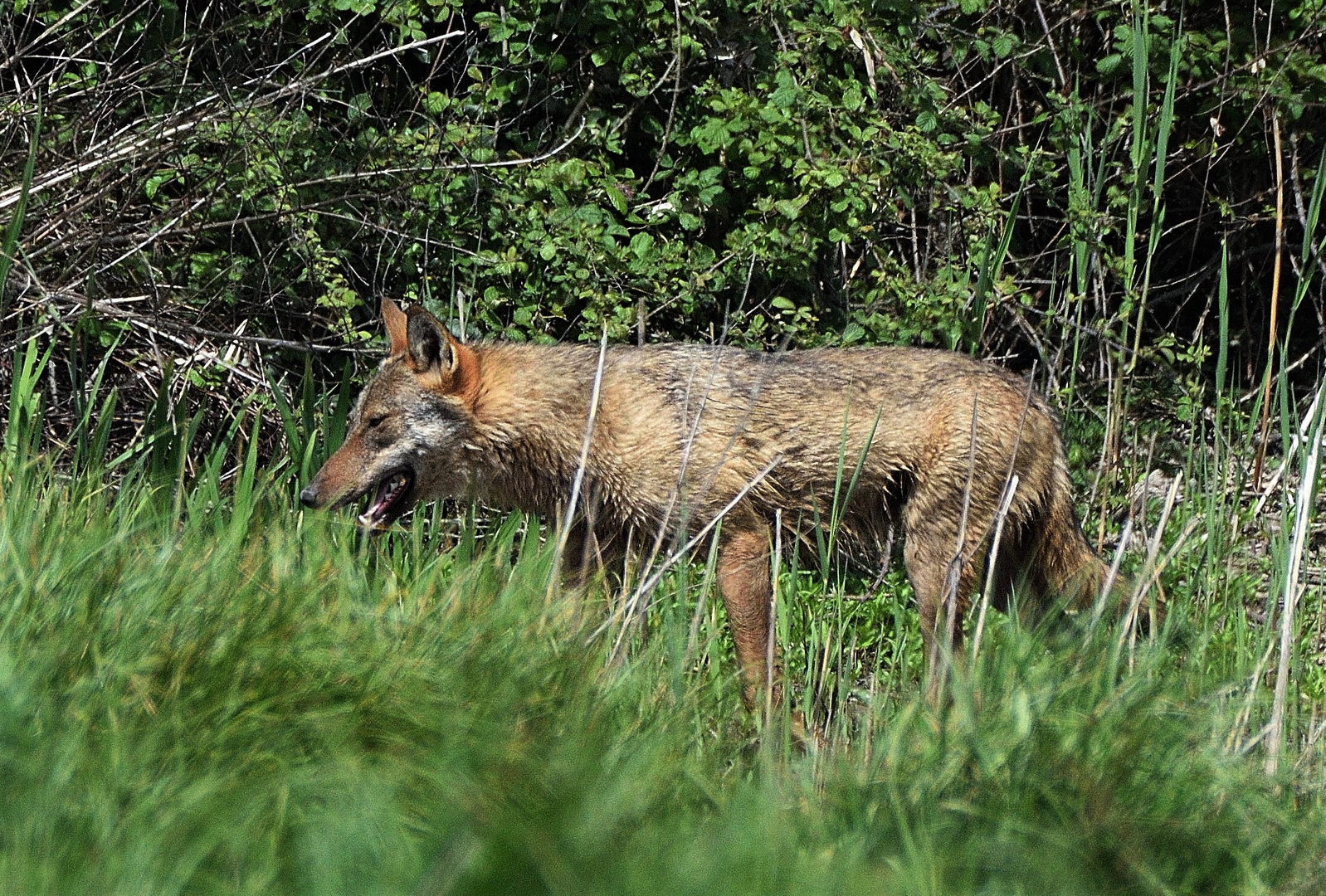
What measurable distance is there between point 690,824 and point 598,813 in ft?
0.86

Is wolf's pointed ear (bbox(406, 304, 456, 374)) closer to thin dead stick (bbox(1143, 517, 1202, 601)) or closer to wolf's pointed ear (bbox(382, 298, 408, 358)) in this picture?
wolf's pointed ear (bbox(382, 298, 408, 358))

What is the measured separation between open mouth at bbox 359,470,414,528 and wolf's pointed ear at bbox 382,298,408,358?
0.52m

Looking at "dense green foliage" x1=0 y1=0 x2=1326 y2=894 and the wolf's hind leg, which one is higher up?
"dense green foliage" x1=0 y1=0 x2=1326 y2=894

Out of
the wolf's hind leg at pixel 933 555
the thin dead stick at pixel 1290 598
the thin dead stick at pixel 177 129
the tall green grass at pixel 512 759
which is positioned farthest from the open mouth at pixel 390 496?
the thin dead stick at pixel 1290 598

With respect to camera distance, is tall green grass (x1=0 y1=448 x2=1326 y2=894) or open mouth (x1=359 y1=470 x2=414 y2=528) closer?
tall green grass (x1=0 y1=448 x2=1326 y2=894)

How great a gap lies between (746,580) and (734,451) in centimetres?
50

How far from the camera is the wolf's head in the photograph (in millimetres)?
5398

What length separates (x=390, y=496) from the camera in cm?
542

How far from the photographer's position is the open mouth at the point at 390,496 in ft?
17.6

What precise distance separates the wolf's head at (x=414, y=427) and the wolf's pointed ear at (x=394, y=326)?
0.31ft

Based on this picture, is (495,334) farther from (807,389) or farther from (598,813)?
(598,813)

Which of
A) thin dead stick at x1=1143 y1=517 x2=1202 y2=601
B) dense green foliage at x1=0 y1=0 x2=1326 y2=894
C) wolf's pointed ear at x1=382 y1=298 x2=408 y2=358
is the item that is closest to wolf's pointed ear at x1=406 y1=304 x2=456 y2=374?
wolf's pointed ear at x1=382 y1=298 x2=408 y2=358

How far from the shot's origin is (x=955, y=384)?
5.57m

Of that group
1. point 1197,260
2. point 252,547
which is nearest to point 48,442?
point 252,547
